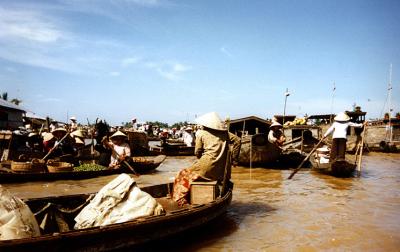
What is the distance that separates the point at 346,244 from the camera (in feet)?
17.4

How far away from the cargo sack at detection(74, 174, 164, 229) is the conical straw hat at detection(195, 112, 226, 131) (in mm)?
1750

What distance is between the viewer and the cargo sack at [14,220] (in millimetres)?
3121

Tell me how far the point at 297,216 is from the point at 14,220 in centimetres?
541

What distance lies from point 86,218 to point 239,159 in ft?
34.1

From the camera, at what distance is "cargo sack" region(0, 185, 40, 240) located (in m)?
3.12

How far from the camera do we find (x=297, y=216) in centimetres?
688

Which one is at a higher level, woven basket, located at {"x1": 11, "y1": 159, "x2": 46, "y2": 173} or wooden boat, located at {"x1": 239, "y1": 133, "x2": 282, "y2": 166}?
wooden boat, located at {"x1": 239, "y1": 133, "x2": 282, "y2": 166}

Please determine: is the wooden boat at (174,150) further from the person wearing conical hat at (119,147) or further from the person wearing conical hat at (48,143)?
the person wearing conical hat at (119,147)

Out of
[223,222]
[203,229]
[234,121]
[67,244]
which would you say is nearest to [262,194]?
[223,222]

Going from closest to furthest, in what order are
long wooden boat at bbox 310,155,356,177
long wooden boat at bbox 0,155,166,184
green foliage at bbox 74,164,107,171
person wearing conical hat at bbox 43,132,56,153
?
long wooden boat at bbox 0,155,166,184, green foliage at bbox 74,164,107,171, person wearing conical hat at bbox 43,132,56,153, long wooden boat at bbox 310,155,356,177

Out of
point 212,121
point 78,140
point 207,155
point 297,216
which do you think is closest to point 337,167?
point 297,216

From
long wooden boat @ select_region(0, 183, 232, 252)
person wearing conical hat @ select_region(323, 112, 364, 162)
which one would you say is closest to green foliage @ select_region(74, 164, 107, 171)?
long wooden boat @ select_region(0, 183, 232, 252)

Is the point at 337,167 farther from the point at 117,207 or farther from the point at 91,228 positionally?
the point at 91,228

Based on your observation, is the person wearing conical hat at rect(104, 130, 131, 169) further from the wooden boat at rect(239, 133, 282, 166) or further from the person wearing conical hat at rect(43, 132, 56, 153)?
the wooden boat at rect(239, 133, 282, 166)
